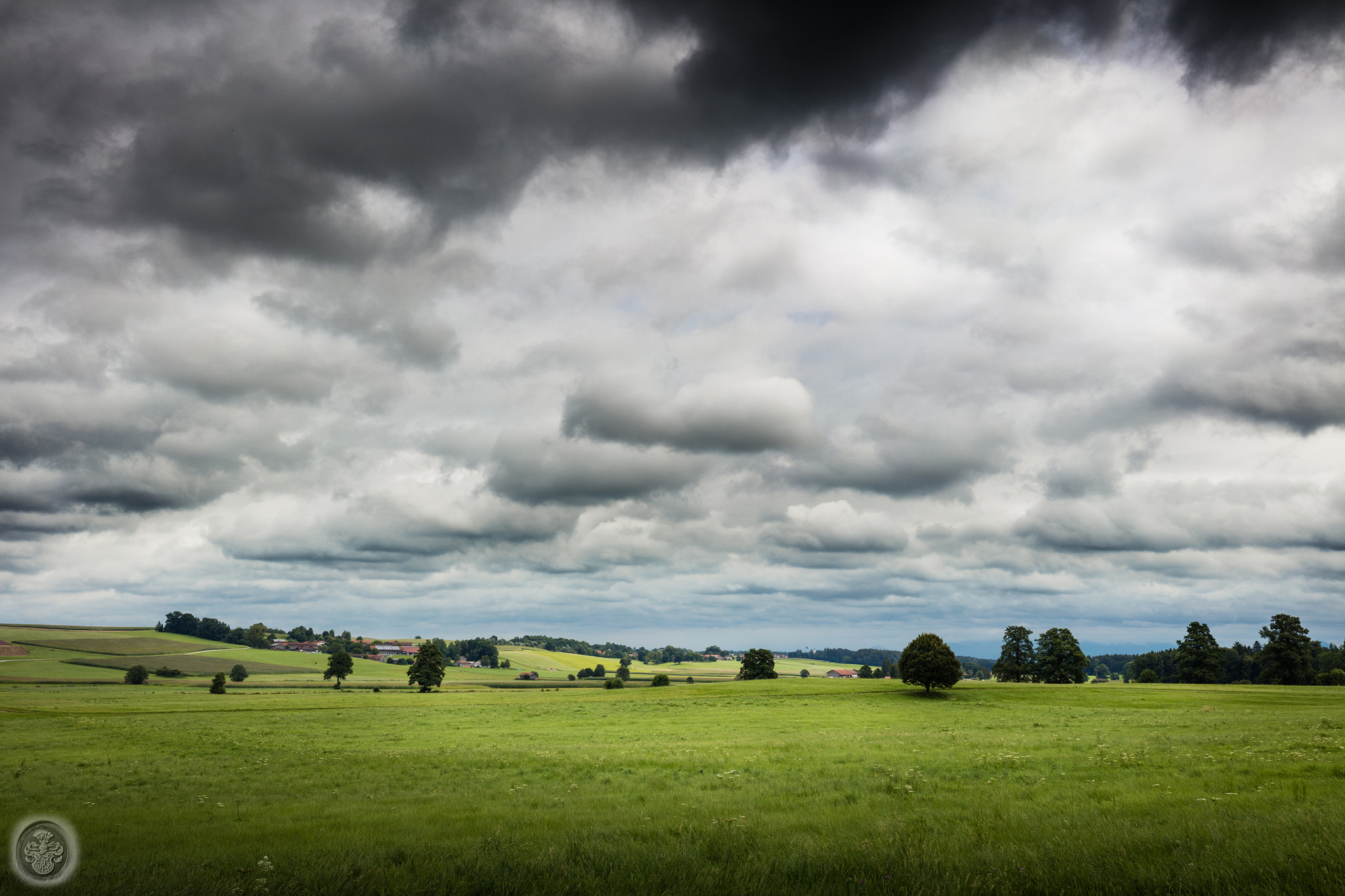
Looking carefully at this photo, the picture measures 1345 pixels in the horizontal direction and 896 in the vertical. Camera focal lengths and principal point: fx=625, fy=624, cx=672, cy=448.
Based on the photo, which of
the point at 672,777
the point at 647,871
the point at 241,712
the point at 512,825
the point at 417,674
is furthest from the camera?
the point at 417,674

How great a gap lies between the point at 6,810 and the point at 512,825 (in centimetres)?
1363

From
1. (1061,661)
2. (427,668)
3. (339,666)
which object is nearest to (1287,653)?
(1061,661)

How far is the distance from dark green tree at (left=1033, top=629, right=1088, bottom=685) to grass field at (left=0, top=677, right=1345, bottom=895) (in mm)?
69138

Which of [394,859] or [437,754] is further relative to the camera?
[437,754]

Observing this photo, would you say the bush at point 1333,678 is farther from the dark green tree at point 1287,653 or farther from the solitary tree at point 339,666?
the solitary tree at point 339,666

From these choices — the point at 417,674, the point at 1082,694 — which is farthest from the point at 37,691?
the point at 1082,694

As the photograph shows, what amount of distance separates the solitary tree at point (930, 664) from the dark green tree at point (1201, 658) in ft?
184

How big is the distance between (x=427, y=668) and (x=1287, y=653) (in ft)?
456

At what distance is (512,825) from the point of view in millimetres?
11344

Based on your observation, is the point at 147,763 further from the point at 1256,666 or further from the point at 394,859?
the point at 1256,666

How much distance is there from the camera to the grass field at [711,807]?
681 centimetres

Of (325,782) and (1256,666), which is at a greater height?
(325,782)
